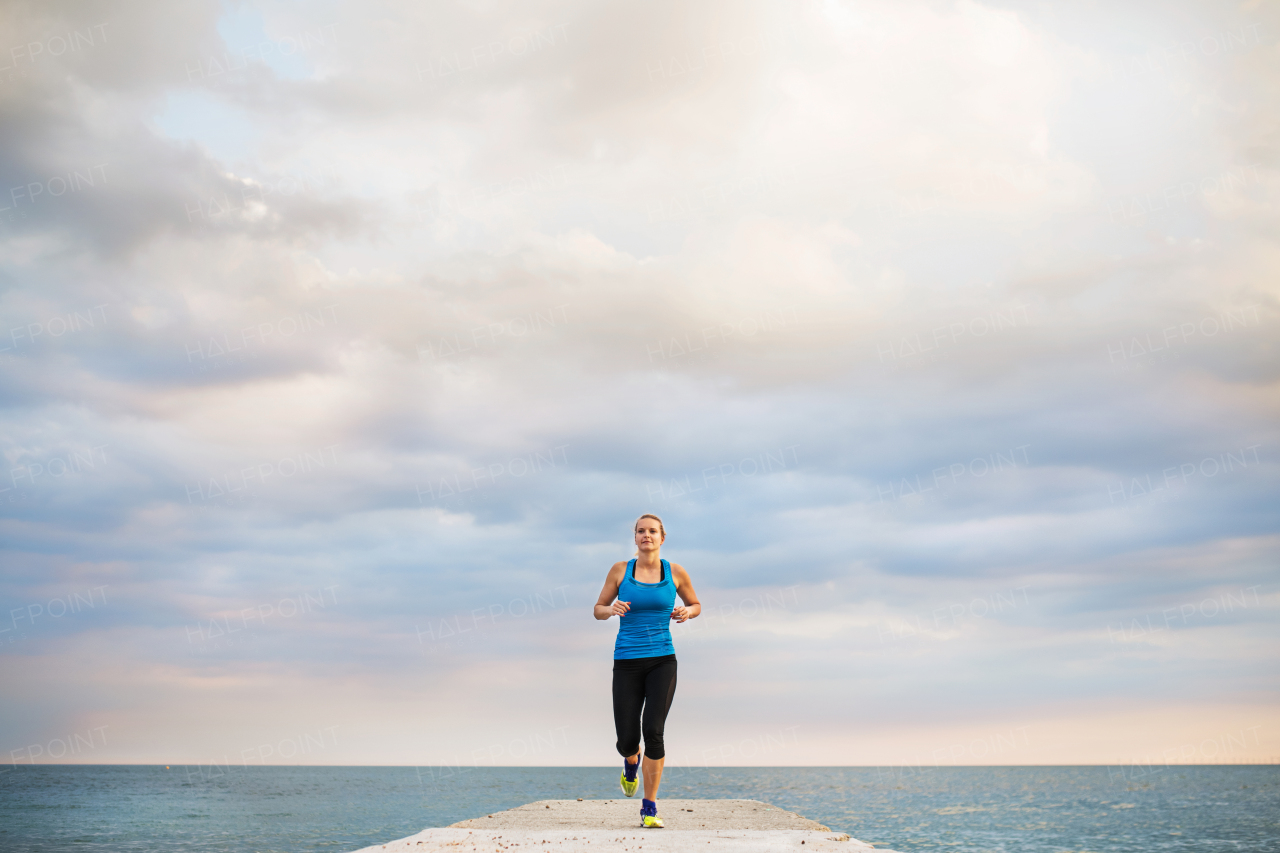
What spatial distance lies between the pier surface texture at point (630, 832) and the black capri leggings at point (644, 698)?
878mm

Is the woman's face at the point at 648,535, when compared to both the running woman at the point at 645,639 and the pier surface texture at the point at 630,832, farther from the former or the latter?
the pier surface texture at the point at 630,832

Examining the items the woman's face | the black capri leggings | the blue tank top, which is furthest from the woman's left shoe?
the woman's face

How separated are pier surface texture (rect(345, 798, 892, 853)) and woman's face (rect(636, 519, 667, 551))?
271 cm

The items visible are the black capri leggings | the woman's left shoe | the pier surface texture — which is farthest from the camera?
the woman's left shoe

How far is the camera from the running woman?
29.7ft

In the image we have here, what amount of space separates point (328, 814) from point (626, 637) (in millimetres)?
53877

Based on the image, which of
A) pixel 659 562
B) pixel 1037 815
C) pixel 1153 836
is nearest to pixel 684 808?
pixel 659 562

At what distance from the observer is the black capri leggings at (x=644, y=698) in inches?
356

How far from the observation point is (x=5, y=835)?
142 ft

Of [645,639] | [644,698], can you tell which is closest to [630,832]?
[644,698]

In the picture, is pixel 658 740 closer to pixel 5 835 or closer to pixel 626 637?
pixel 626 637

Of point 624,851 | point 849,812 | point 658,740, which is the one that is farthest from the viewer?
point 849,812

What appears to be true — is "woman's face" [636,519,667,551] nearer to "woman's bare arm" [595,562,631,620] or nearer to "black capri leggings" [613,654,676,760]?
"woman's bare arm" [595,562,631,620]

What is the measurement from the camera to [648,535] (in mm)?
9078
